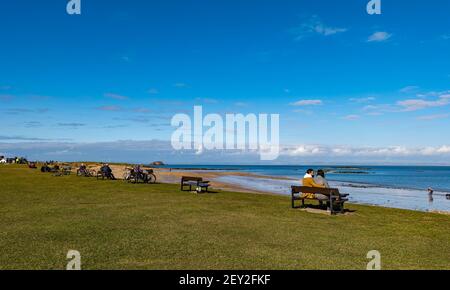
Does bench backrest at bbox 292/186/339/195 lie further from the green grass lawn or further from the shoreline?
the shoreline

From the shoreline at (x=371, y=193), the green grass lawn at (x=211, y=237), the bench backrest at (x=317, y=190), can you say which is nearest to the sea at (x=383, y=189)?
the shoreline at (x=371, y=193)

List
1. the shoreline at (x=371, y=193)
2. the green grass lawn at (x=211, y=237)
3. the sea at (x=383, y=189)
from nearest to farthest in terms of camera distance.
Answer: the green grass lawn at (x=211, y=237) → the shoreline at (x=371, y=193) → the sea at (x=383, y=189)

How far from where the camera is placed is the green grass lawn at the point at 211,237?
8.07m

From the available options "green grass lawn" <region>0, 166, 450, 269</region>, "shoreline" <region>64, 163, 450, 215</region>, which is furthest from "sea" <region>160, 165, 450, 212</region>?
"green grass lawn" <region>0, 166, 450, 269</region>

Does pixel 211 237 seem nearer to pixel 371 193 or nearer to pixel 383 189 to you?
pixel 371 193

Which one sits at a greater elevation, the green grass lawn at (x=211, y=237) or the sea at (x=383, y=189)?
the green grass lawn at (x=211, y=237)

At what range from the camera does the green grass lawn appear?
807 centimetres

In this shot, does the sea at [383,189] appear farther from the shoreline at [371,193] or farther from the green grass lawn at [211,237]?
the green grass lawn at [211,237]

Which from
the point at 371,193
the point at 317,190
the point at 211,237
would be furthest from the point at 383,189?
the point at 211,237

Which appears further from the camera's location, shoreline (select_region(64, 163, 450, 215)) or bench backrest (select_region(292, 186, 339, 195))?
shoreline (select_region(64, 163, 450, 215))

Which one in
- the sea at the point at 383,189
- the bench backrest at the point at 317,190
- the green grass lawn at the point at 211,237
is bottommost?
the sea at the point at 383,189

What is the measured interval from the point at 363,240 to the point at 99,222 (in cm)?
863
